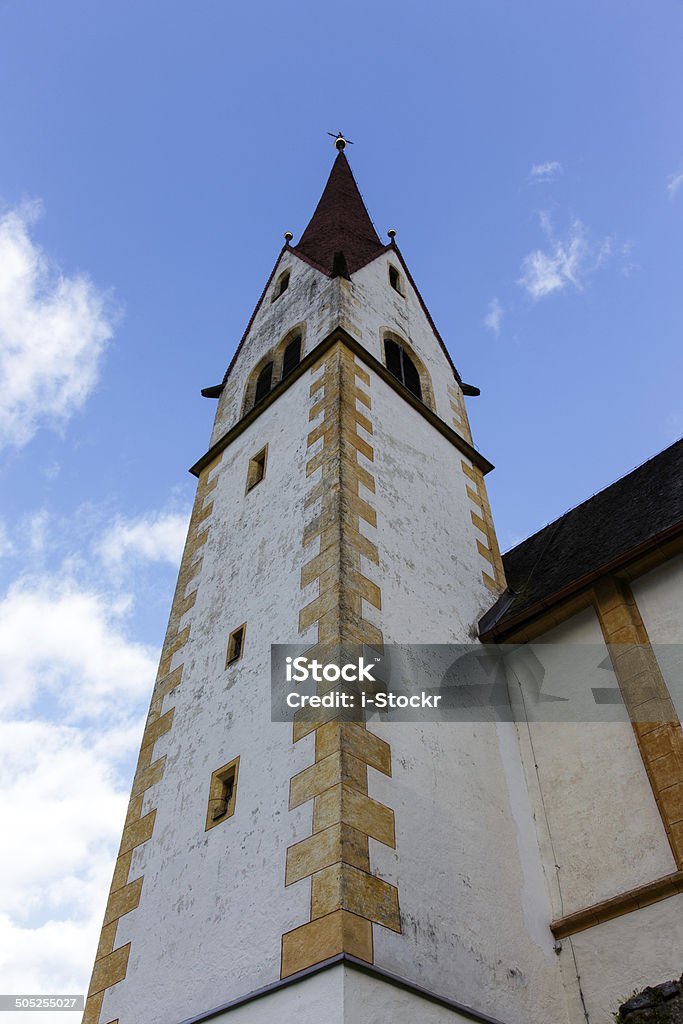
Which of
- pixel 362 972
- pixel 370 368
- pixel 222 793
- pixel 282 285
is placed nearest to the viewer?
pixel 362 972

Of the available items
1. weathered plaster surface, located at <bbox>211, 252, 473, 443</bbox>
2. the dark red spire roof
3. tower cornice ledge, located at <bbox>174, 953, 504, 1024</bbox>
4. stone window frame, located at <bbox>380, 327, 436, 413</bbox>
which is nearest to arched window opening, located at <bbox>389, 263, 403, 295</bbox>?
weathered plaster surface, located at <bbox>211, 252, 473, 443</bbox>

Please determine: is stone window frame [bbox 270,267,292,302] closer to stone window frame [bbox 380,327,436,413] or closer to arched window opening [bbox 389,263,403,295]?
arched window opening [bbox 389,263,403,295]

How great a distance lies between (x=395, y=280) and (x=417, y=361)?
3.03 metres

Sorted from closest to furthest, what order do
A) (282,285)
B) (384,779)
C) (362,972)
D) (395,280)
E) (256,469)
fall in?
(362,972), (384,779), (256,469), (395,280), (282,285)

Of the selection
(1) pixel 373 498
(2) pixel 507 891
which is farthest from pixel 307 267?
→ (2) pixel 507 891

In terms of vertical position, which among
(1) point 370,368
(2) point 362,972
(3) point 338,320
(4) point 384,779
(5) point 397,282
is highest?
(5) point 397,282

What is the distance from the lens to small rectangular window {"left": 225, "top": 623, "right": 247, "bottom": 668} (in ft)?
27.8

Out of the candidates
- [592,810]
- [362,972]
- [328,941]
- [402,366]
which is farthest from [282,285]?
[362,972]

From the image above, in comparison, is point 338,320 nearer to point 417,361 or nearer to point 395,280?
point 417,361

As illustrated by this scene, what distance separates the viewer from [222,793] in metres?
7.37

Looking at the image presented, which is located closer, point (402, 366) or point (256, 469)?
point (256, 469)

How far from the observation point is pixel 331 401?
10.4 meters

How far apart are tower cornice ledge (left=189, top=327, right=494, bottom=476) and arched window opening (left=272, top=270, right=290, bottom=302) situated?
426 centimetres

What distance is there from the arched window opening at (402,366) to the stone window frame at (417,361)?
2.0 inches
